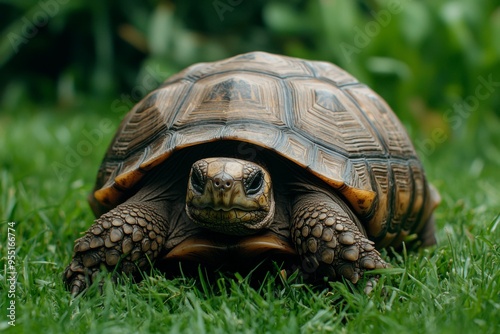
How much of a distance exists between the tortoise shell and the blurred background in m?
2.45

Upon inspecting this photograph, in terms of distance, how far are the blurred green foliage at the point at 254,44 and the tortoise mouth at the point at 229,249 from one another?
4.78 meters

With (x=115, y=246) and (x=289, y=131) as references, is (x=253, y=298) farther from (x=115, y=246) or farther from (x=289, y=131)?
(x=289, y=131)

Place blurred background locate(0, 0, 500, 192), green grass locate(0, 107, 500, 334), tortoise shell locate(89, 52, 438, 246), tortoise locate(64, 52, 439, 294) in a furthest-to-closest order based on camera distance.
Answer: blurred background locate(0, 0, 500, 192)
tortoise shell locate(89, 52, 438, 246)
tortoise locate(64, 52, 439, 294)
green grass locate(0, 107, 500, 334)

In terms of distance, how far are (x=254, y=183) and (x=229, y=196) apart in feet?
0.50

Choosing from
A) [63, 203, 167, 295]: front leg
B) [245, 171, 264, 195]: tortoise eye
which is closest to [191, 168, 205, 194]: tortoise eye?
[245, 171, 264, 195]: tortoise eye

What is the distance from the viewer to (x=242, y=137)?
2559 millimetres

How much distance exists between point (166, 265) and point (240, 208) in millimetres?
528

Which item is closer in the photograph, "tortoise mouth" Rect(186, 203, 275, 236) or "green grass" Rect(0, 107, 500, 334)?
"green grass" Rect(0, 107, 500, 334)

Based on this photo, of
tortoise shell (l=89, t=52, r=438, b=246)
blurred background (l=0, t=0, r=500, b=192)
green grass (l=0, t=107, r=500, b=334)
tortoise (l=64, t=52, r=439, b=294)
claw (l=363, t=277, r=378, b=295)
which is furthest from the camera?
blurred background (l=0, t=0, r=500, b=192)

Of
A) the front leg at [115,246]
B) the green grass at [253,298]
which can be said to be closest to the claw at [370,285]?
the green grass at [253,298]

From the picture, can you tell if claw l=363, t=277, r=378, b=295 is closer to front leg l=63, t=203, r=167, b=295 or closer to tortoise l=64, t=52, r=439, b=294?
tortoise l=64, t=52, r=439, b=294

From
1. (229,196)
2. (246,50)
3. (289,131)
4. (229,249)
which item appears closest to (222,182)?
(229,196)

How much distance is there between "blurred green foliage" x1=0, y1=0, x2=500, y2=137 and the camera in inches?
273

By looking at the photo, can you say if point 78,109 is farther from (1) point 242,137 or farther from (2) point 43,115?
(1) point 242,137
